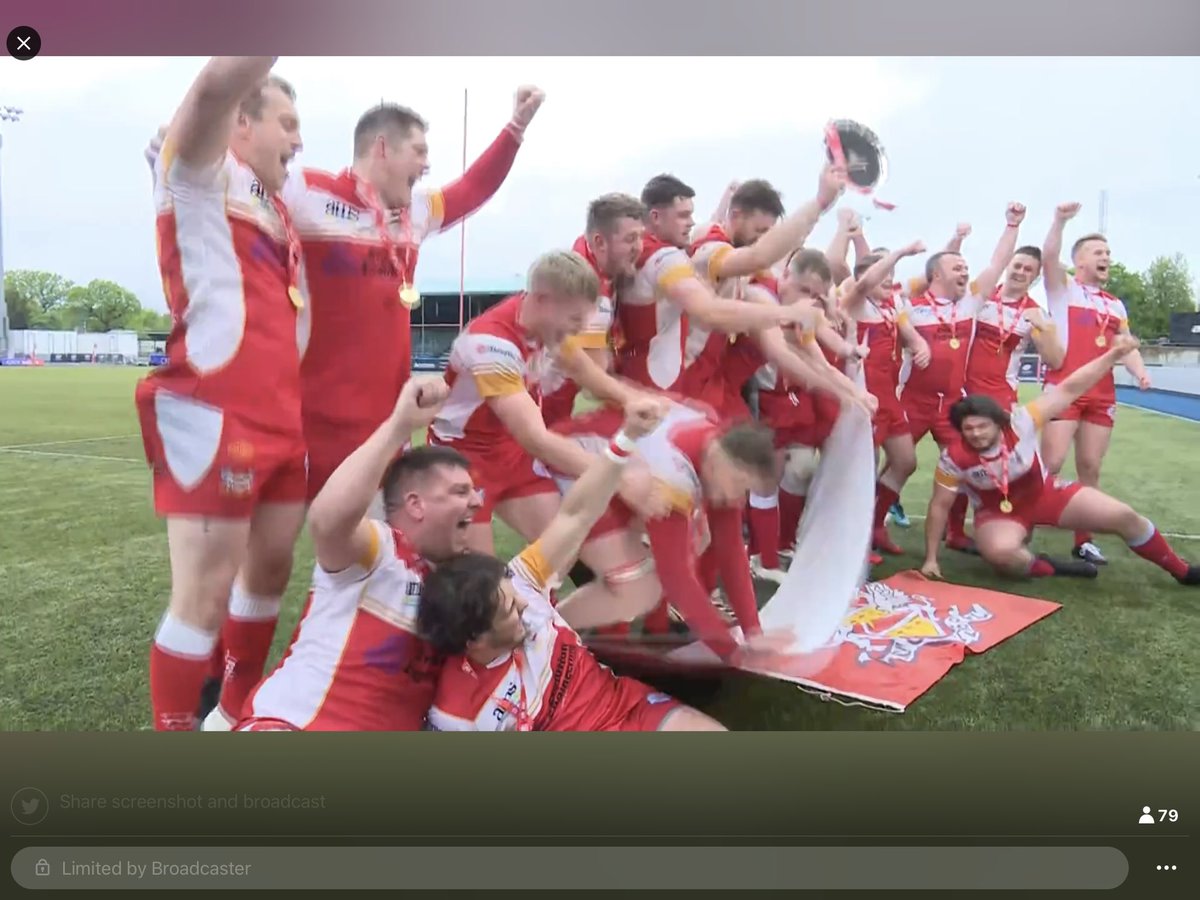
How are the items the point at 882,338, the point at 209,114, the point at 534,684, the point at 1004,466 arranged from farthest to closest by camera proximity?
the point at 1004,466 < the point at 882,338 < the point at 534,684 < the point at 209,114

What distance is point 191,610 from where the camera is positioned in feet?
3.96

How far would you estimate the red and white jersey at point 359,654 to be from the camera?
1182mm

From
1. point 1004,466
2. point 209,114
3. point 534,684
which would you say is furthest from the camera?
point 1004,466

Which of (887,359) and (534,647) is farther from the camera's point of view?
(887,359)

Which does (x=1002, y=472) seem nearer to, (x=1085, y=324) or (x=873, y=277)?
(x=1085, y=324)

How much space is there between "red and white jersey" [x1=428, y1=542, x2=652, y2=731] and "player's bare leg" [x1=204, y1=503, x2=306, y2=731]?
0.31 m

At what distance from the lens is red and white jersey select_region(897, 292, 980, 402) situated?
5.32 ft

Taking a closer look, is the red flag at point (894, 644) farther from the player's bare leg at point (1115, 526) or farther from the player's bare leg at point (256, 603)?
the player's bare leg at point (256, 603)

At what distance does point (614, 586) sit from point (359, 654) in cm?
45

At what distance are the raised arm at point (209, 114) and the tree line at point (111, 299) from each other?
244mm

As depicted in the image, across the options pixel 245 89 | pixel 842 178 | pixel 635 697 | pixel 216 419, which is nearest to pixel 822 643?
pixel 635 697

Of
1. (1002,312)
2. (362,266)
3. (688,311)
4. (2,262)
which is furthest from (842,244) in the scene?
(2,262)

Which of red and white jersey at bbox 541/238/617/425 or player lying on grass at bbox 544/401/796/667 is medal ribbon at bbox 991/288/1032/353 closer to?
player lying on grass at bbox 544/401/796/667

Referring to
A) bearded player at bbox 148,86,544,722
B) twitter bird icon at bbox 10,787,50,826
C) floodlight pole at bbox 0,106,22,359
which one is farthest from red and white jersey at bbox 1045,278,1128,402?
twitter bird icon at bbox 10,787,50,826
